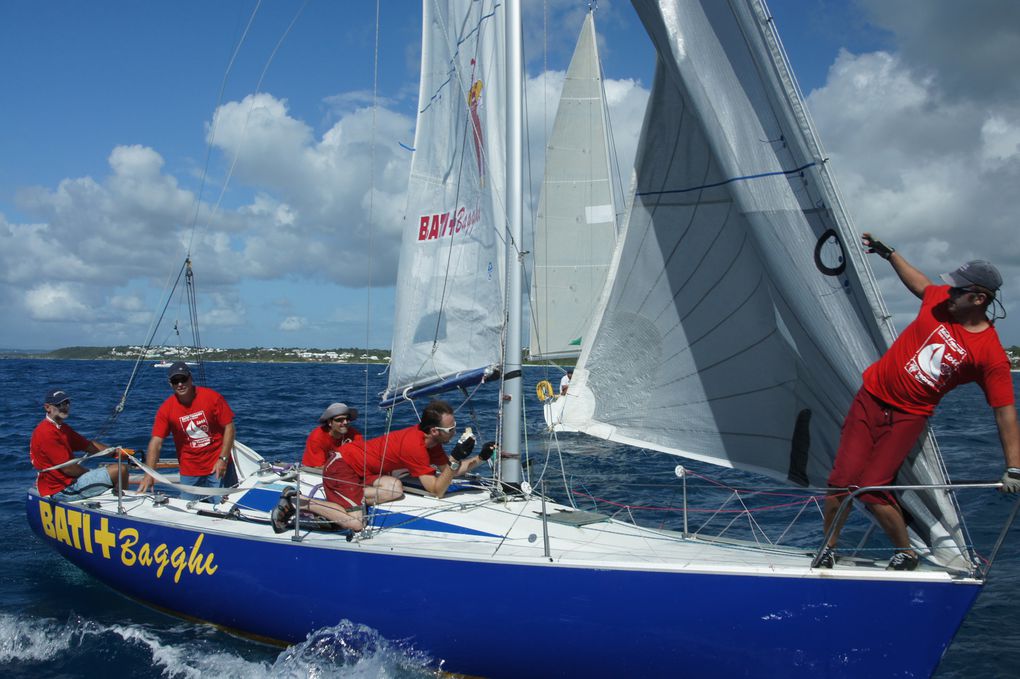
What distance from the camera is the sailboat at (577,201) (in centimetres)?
1596

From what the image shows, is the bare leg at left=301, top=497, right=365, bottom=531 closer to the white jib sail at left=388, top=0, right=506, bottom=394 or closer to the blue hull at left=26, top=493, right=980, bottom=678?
the blue hull at left=26, top=493, right=980, bottom=678

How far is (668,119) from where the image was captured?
192 inches

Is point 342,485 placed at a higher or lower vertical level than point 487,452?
lower

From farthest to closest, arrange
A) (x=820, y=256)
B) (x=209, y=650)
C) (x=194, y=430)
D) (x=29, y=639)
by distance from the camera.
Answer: (x=194, y=430) < (x=29, y=639) < (x=209, y=650) < (x=820, y=256)

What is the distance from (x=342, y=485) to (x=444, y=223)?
8.32ft

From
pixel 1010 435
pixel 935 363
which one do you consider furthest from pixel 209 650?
pixel 1010 435

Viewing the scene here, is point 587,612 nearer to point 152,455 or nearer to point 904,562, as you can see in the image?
point 904,562

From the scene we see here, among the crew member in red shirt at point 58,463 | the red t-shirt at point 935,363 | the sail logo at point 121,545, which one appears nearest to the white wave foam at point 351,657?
the sail logo at point 121,545

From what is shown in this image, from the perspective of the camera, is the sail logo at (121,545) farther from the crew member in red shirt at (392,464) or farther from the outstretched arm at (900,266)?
the outstretched arm at (900,266)

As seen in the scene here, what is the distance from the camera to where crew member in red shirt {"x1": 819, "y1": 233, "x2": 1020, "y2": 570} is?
140 inches

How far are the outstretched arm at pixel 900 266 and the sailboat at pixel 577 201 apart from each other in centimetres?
1131

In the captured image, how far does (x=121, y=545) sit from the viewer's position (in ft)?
18.7

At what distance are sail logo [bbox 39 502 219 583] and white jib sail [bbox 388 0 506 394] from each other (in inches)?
85.7

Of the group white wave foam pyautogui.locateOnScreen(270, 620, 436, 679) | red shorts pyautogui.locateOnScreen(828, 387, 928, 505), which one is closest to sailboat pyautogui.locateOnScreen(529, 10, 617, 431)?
white wave foam pyautogui.locateOnScreen(270, 620, 436, 679)
